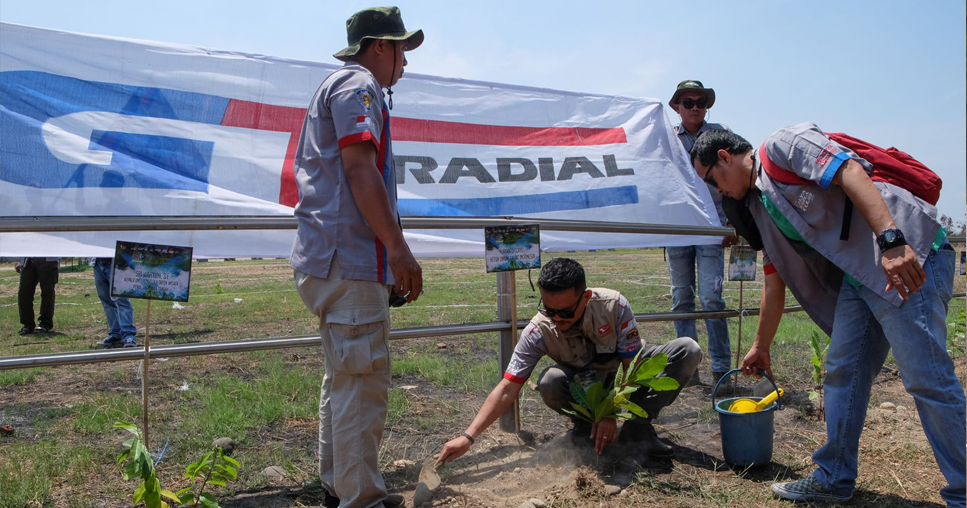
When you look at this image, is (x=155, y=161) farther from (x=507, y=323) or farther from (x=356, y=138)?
(x=507, y=323)

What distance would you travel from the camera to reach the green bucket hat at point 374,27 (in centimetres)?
248

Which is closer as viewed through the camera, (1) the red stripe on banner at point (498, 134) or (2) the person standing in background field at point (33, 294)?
(1) the red stripe on banner at point (498, 134)

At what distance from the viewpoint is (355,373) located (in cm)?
230

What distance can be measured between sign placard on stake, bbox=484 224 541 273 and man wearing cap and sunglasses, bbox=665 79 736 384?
1451 mm

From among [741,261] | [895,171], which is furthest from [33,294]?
[895,171]

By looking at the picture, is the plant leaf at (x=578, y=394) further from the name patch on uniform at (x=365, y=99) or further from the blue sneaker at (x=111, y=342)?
the blue sneaker at (x=111, y=342)

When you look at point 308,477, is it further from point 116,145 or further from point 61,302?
point 61,302

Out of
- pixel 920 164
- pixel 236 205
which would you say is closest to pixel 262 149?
pixel 236 205

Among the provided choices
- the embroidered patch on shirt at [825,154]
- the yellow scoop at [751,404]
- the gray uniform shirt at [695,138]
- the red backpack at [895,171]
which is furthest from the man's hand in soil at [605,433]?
the gray uniform shirt at [695,138]

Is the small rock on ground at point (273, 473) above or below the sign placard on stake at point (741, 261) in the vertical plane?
below

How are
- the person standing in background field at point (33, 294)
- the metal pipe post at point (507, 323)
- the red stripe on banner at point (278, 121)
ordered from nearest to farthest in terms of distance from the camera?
the red stripe on banner at point (278, 121) < the metal pipe post at point (507, 323) < the person standing in background field at point (33, 294)

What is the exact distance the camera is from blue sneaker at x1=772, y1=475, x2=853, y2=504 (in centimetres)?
276

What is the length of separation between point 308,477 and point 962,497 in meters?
2.53

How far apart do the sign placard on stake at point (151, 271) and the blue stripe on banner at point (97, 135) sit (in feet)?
1.66
